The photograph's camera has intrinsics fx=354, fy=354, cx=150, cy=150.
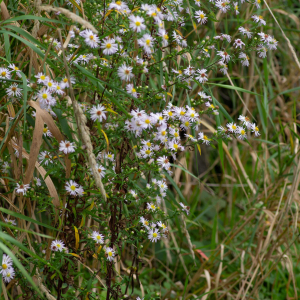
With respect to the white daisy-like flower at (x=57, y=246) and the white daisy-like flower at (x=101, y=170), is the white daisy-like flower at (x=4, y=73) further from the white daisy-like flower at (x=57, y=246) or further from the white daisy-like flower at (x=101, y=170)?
the white daisy-like flower at (x=57, y=246)

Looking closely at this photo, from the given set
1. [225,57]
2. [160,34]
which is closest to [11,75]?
[160,34]

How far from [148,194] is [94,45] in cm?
43

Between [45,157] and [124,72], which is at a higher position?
[124,72]

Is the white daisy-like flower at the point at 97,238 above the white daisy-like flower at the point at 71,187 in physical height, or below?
below

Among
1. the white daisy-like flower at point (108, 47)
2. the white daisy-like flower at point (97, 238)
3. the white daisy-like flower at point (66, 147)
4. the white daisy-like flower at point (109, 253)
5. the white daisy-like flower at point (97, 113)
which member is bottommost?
the white daisy-like flower at point (109, 253)

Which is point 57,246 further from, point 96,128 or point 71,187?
point 96,128

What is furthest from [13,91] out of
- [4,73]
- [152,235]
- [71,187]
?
[152,235]

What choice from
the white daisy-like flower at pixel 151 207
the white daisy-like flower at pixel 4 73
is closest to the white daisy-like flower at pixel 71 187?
the white daisy-like flower at pixel 151 207

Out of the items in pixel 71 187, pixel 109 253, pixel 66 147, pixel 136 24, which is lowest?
pixel 109 253

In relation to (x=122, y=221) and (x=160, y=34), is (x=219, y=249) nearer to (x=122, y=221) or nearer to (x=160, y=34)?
(x=122, y=221)

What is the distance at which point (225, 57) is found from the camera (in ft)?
3.49

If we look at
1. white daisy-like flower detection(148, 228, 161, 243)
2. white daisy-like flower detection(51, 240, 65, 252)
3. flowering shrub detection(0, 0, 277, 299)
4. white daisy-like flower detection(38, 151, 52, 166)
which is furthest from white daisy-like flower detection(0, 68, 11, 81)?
white daisy-like flower detection(148, 228, 161, 243)

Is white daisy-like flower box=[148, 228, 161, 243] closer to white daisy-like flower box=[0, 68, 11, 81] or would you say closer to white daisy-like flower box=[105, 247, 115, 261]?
white daisy-like flower box=[105, 247, 115, 261]

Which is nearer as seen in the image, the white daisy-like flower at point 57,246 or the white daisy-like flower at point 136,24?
the white daisy-like flower at point 136,24
